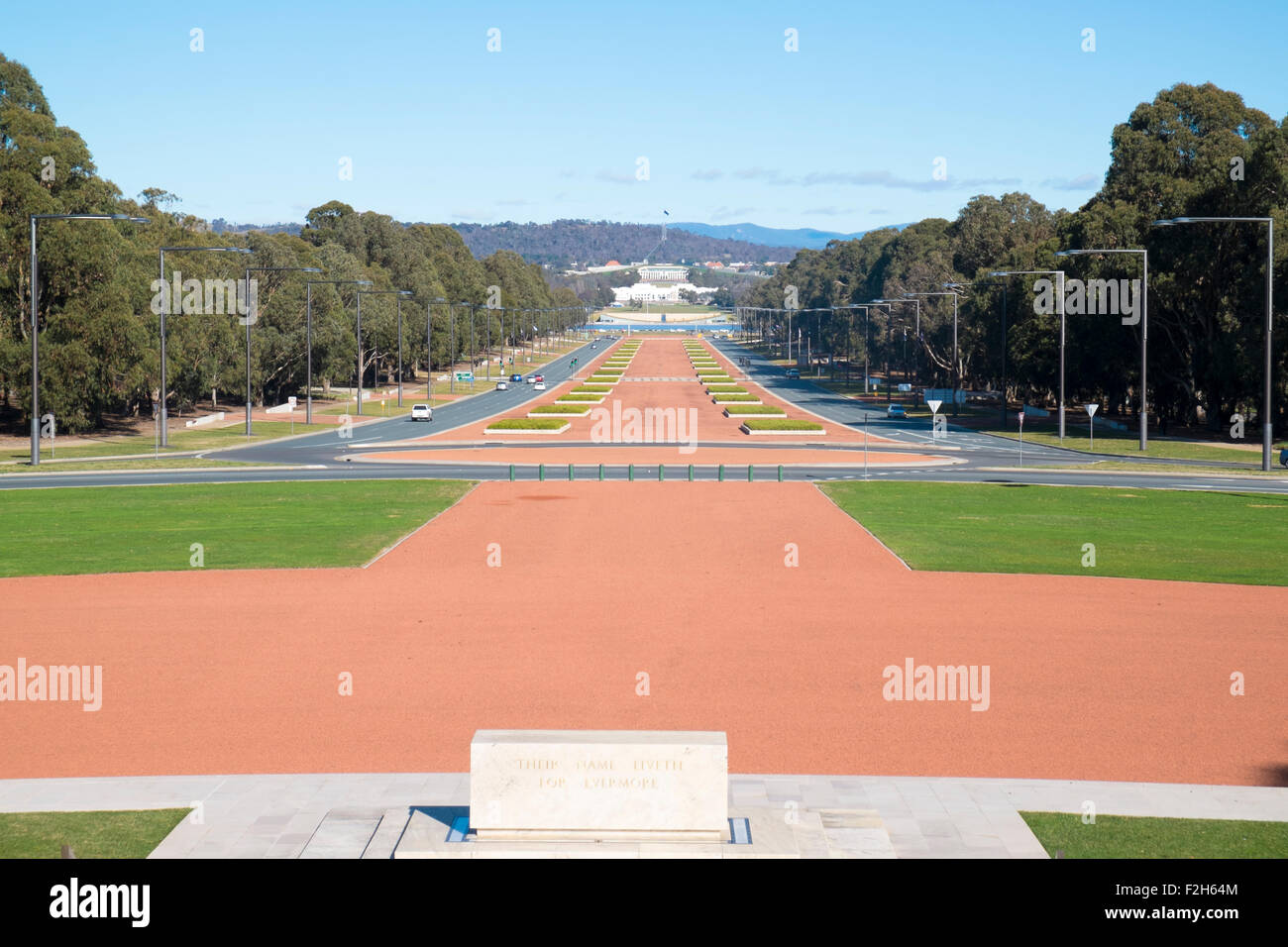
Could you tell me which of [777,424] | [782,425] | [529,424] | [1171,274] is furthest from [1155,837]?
[1171,274]

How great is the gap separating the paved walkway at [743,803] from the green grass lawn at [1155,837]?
226 millimetres

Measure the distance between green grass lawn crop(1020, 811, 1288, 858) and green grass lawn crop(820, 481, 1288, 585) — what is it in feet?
53.1

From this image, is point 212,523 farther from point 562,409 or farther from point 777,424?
point 562,409

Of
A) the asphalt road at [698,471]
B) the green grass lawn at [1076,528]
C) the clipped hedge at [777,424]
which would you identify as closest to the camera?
the green grass lawn at [1076,528]

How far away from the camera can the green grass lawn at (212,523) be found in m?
30.1

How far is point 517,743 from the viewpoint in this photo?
11414 mm

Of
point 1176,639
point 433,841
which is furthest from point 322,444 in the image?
point 433,841

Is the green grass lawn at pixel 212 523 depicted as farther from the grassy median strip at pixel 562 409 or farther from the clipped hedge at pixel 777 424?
the grassy median strip at pixel 562 409

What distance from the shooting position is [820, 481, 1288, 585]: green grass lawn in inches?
1164

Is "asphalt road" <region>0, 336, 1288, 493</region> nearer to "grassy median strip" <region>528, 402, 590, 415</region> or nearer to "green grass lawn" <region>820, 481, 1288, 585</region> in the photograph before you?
"green grass lawn" <region>820, 481, 1288, 585</region>

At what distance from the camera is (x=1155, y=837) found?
41.0ft

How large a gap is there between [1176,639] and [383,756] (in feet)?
47.4

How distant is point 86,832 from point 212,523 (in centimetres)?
2507

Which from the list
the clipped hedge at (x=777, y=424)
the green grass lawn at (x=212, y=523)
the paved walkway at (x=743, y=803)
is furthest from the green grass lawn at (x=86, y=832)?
the clipped hedge at (x=777, y=424)
